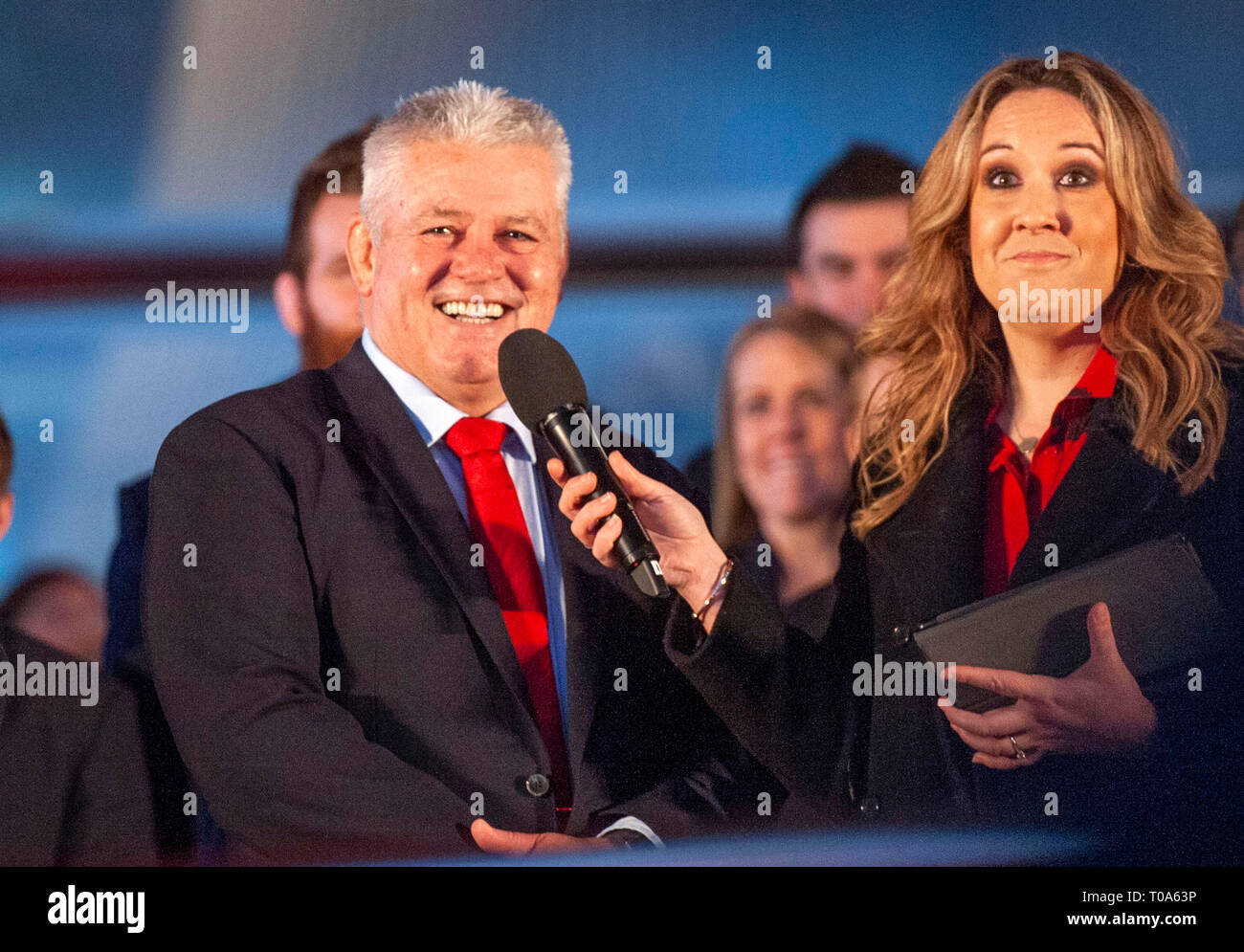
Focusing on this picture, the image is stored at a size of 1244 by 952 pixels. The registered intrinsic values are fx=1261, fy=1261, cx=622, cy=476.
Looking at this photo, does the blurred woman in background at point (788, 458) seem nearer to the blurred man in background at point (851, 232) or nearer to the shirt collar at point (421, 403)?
the blurred man in background at point (851, 232)

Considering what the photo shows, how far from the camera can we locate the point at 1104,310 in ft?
10.8

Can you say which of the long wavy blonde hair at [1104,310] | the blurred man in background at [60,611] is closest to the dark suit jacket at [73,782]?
the blurred man in background at [60,611]

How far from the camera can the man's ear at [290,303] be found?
329 cm

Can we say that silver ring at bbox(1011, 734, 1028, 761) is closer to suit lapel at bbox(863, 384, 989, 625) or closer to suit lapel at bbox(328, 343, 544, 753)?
suit lapel at bbox(863, 384, 989, 625)

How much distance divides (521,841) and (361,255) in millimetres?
1539

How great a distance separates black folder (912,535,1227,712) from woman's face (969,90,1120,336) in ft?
2.10

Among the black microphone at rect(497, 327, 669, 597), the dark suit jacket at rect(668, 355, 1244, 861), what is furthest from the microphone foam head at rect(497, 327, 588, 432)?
the dark suit jacket at rect(668, 355, 1244, 861)

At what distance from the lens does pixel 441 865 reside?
10.4ft

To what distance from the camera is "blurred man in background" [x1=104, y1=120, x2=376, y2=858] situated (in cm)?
322

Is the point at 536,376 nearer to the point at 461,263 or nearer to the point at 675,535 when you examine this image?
the point at 461,263

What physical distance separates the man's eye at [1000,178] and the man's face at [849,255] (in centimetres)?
22

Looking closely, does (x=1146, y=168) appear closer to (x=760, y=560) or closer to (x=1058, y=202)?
(x=1058, y=202)

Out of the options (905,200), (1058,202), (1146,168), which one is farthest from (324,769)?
(1146,168)

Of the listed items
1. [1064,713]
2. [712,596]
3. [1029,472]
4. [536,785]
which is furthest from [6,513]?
[1064,713]
